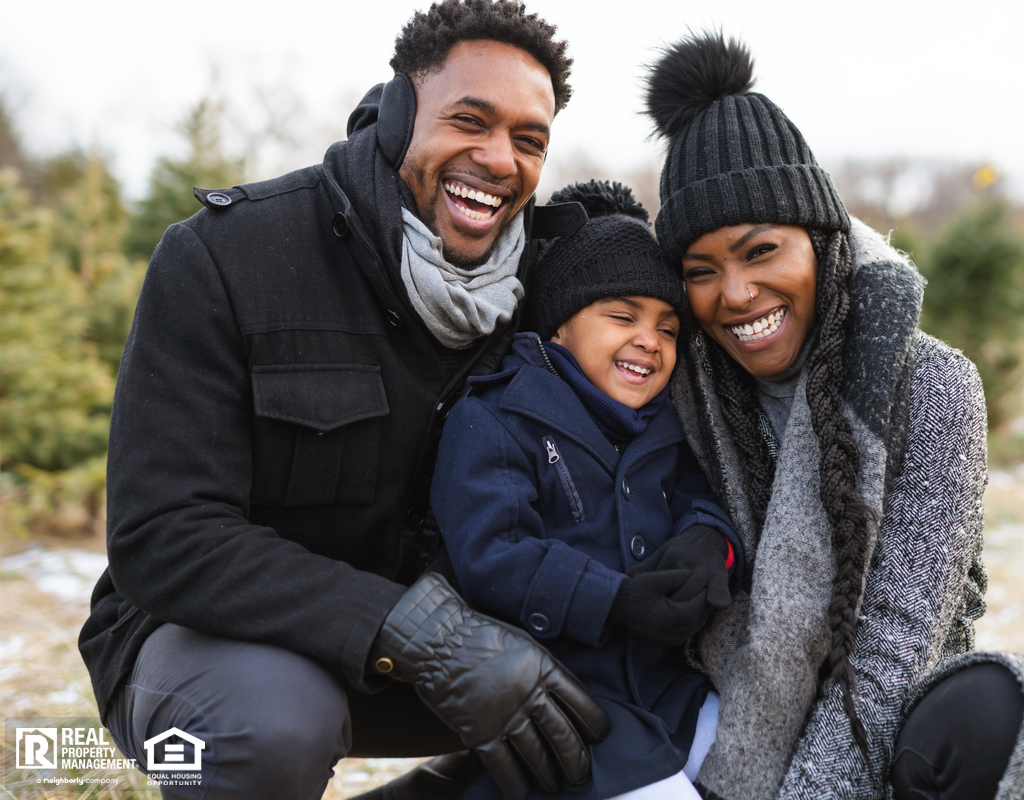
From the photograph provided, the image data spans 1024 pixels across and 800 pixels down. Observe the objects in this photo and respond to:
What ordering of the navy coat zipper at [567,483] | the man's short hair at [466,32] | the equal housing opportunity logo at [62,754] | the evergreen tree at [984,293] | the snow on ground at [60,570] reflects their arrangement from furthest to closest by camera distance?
1. the evergreen tree at [984,293]
2. the snow on ground at [60,570]
3. the equal housing opportunity logo at [62,754]
4. the man's short hair at [466,32]
5. the navy coat zipper at [567,483]

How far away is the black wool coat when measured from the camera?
165 cm

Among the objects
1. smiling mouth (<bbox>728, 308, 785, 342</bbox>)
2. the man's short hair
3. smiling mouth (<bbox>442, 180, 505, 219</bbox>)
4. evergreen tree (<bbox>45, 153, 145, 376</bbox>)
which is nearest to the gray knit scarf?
smiling mouth (<bbox>442, 180, 505, 219</bbox>)

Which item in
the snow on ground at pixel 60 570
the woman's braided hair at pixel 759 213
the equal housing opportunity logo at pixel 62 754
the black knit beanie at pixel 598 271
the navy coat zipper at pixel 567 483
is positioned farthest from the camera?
the snow on ground at pixel 60 570

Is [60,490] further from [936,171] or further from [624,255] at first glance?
[936,171]

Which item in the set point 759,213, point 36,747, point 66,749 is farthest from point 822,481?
point 36,747

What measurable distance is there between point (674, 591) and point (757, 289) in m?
0.86

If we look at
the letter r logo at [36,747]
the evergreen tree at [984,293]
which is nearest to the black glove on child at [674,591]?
the letter r logo at [36,747]

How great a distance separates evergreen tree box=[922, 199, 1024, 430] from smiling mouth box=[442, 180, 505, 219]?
8.32 metres

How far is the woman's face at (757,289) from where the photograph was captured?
2061 millimetres

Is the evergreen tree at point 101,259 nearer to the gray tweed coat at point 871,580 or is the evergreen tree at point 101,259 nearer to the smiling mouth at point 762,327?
the smiling mouth at point 762,327

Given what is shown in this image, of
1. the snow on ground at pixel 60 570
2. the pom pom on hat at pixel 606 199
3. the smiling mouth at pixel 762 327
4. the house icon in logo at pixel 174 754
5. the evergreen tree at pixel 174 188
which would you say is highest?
the evergreen tree at pixel 174 188

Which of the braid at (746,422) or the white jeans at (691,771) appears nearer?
the white jeans at (691,771)

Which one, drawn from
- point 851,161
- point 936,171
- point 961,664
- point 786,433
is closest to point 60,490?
point 786,433

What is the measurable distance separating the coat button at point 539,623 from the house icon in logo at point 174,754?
741 millimetres
